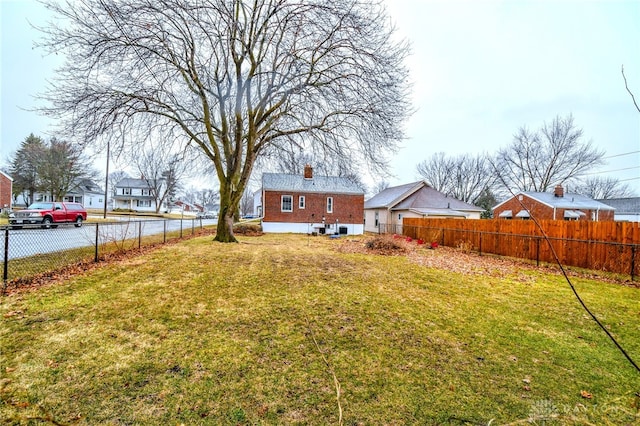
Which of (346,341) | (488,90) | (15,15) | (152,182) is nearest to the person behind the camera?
(346,341)

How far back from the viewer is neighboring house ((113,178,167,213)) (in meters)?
56.0

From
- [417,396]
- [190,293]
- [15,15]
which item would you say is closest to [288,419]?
[417,396]

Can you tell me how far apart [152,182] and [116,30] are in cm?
5219

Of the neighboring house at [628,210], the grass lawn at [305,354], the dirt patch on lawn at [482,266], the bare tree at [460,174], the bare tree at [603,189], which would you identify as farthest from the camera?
the bare tree at [603,189]

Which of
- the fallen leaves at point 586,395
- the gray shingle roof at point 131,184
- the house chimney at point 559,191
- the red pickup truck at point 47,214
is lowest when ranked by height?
the fallen leaves at point 586,395

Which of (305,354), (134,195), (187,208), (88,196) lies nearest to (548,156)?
(305,354)

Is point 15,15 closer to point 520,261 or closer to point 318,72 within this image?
point 318,72

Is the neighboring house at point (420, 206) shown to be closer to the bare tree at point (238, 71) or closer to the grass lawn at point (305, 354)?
the bare tree at point (238, 71)

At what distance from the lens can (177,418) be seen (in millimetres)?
Result: 2510

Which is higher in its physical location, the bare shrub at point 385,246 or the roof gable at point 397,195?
the roof gable at point 397,195

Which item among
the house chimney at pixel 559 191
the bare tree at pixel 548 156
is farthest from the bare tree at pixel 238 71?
the bare tree at pixel 548 156

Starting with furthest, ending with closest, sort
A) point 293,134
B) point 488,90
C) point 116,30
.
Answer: point 488,90 → point 293,134 → point 116,30

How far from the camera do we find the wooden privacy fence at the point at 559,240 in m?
9.34

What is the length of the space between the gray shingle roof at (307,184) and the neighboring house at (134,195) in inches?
1697
